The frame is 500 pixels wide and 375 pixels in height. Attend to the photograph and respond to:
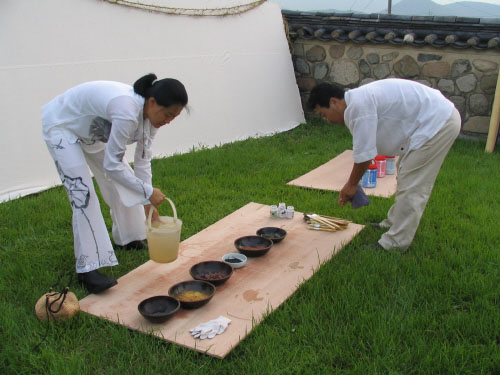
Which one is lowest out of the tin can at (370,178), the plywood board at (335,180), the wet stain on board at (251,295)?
the plywood board at (335,180)

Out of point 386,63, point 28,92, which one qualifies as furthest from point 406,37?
point 28,92

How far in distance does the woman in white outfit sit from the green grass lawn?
0.25 meters

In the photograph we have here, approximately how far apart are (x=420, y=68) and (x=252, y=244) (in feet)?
16.0

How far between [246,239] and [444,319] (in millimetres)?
1360

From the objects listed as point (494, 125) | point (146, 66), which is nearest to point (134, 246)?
point (146, 66)

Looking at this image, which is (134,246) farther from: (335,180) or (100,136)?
(335,180)

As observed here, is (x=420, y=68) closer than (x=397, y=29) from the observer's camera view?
Yes

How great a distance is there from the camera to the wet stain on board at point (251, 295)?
257cm

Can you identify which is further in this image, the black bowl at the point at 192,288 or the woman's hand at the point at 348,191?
the woman's hand at the point at 348,191

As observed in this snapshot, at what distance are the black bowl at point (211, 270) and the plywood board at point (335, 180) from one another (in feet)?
6.41

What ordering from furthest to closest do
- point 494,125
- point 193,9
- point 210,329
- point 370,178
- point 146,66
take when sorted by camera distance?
point 193,9 < point 494,125 < point 146,66 < point 370,178 < point 210,329

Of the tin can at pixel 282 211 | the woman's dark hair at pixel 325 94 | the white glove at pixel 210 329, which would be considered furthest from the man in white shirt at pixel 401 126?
the white glove at pixel 210 329

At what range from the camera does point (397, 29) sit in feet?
23.0

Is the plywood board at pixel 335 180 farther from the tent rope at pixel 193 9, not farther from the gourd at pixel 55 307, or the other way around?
the gourd at pixel 55 307
